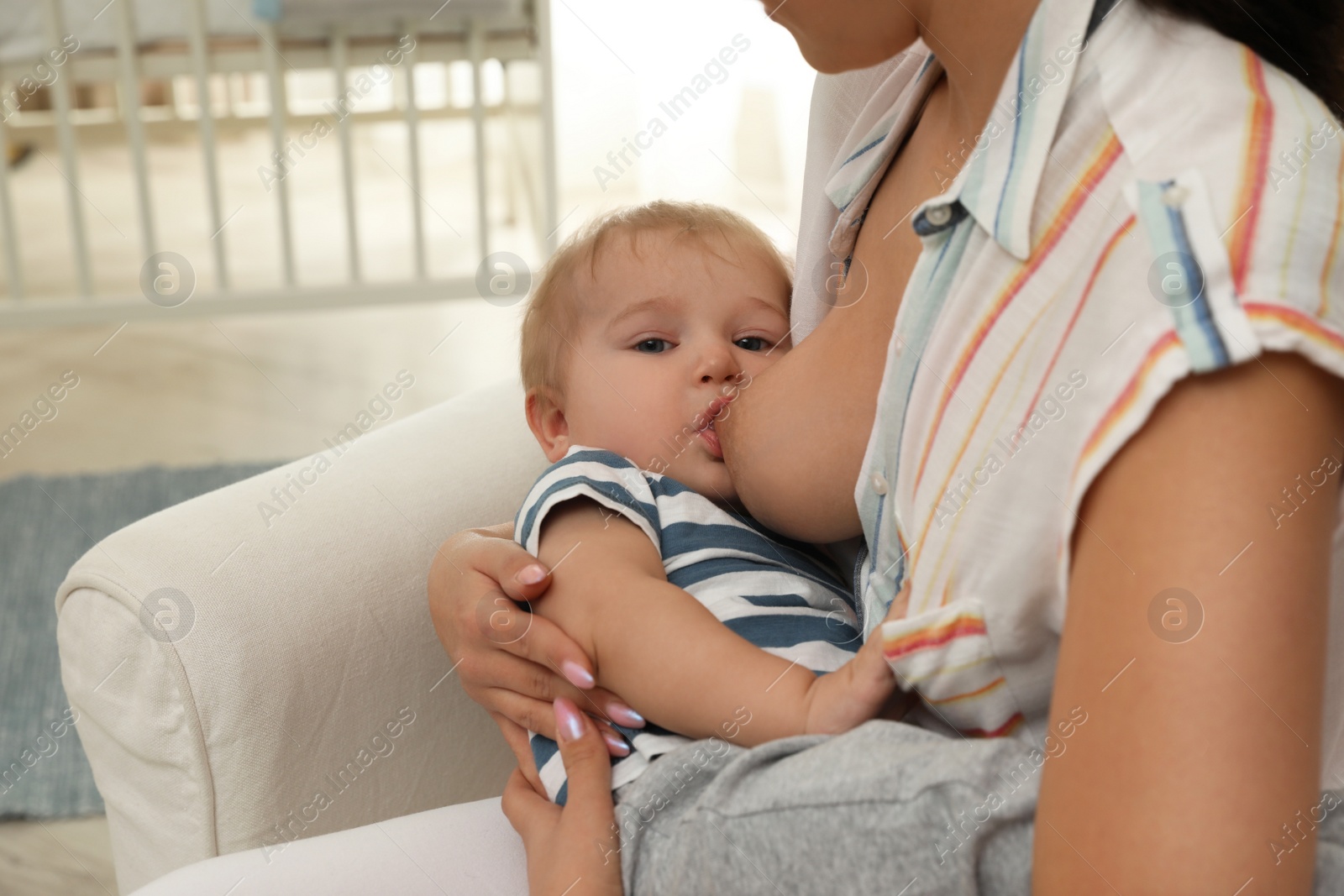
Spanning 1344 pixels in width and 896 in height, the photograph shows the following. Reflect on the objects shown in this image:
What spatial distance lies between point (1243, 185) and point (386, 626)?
2.35 ft

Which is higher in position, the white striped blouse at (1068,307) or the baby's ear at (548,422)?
the white striped blouse at (1068,307)

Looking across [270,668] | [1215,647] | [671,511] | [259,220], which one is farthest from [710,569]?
[259,220]

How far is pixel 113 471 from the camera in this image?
249 centimetres

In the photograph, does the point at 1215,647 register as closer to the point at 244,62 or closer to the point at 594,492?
A: the point at 594,492

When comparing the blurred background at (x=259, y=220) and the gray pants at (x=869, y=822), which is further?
the blurred background at (x=259, y=220)

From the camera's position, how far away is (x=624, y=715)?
33.8 inches

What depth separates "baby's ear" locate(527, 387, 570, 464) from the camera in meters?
1.12

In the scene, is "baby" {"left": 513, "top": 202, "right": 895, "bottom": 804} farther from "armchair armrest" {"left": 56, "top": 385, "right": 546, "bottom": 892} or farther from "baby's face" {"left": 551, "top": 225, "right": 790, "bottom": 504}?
"armchair armrest" {"left": 56, "top": 385, "right": 546, "bottom": 892}

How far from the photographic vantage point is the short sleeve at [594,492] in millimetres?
924

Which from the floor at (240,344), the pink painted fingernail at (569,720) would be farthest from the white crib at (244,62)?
the pink painted fingernail at (569,720)

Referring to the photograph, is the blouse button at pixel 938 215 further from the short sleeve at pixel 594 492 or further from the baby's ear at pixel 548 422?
the baby's ear at pixel 548 422

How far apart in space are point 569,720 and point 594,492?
0.17 m

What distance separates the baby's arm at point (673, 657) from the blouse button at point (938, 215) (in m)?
0.25

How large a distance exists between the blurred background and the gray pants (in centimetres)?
101
